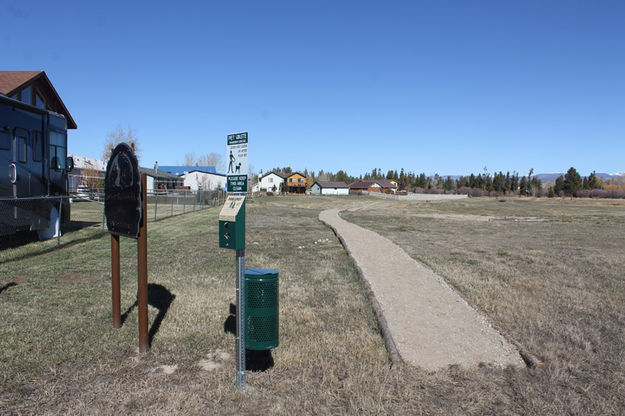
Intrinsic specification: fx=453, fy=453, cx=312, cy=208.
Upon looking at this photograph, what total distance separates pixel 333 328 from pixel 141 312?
7.70ft

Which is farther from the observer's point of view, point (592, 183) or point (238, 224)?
point (592, 183)

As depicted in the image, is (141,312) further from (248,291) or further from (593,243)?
(593,243)

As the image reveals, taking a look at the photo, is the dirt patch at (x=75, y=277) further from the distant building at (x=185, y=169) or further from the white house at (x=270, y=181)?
the white house at (x=270, y=181)

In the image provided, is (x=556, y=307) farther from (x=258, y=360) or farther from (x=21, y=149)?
(x=21, y=149)

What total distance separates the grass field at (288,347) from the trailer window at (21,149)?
2229 millimetres

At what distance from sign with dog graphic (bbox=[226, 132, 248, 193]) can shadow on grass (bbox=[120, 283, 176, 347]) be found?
7.44 feet

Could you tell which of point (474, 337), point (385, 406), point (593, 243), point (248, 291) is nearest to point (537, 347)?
point (474, 337)

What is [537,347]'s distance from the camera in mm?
5145

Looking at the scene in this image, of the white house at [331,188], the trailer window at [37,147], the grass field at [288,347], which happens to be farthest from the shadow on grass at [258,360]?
the white house at [331,188]

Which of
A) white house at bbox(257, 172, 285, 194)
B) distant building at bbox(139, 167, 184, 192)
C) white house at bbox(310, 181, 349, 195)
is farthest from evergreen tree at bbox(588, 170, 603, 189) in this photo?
distant building at bbox(139, 167, 184, 192)

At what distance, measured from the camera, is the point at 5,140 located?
394 inches

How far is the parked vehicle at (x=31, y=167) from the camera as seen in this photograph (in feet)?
33.0

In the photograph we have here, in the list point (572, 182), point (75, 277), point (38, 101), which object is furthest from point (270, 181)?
point (75, 277)

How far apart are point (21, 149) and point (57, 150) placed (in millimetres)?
1517
